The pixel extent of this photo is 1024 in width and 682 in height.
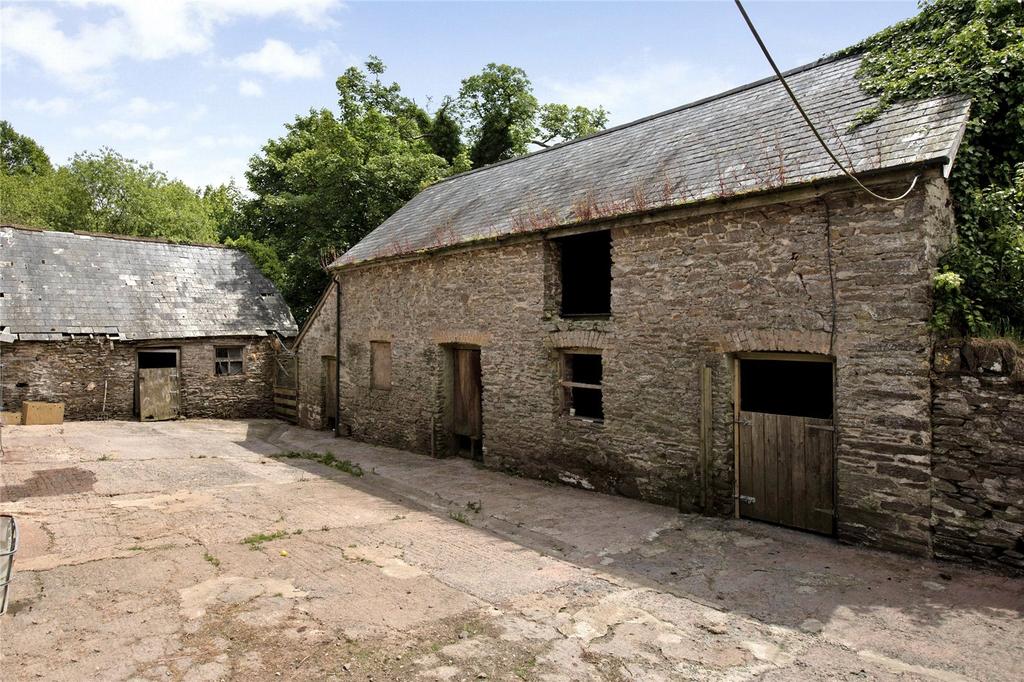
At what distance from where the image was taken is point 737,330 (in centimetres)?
801

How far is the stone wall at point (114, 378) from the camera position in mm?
16688

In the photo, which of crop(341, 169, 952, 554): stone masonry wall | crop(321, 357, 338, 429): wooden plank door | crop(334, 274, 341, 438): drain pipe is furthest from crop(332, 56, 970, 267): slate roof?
crop(321, 357, 338, 429): wooden plank door

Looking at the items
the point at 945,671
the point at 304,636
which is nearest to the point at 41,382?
the point at 304,636

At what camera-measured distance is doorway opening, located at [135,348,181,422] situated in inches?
719

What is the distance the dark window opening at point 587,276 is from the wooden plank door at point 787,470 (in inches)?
156

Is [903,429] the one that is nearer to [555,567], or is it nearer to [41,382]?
[555,567]

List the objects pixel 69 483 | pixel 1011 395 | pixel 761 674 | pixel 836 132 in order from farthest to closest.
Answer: pixel 69 483 → pixel 836 132 → pixel 1011 395 → pixel 761 674

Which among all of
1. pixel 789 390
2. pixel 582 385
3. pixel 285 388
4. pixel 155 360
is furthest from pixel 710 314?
pixel 155 360

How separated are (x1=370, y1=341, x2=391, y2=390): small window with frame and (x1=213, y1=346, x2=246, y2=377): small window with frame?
7.32 m

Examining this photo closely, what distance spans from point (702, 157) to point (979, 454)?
551 cm

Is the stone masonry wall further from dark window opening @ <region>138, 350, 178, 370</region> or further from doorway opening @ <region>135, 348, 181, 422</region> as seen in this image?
dark window opening @ <region>138, 350, 178, 370</region>

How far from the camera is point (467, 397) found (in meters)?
12.9

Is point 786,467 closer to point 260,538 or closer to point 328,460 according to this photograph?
point 260,538

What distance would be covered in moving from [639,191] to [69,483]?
10.4 meters
